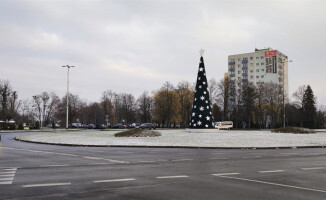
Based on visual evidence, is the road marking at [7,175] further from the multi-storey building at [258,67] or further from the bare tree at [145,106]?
the multi-storey building at [258,67]

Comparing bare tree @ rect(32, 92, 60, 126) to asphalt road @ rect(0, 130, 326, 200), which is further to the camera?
bare tree @ rect(32, 92, 60, 126)

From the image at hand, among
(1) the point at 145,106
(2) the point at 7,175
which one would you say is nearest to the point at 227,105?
(1) the point at 145,106

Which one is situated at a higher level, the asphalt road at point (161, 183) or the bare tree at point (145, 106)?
the bare tree at point (145, 106)

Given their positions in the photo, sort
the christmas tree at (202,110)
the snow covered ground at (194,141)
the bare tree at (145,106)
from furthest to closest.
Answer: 1. the bare tree at (145,106)
2. the christmas tree at (202,110)
3. the snow covered ground at (194,141)

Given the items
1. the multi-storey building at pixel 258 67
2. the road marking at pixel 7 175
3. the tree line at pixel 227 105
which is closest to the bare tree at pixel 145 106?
the tree line at pixel 227 105

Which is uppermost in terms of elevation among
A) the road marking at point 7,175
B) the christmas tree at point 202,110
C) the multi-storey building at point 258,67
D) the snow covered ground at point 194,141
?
the multi-storey building at point 258,67

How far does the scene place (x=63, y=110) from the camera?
4626 inches

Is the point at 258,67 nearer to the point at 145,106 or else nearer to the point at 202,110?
the point at 145,106

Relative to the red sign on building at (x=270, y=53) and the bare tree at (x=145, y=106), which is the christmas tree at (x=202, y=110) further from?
the red sign on building at (x=270, y=53)

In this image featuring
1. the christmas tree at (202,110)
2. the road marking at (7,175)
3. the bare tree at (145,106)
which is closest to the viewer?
the road marking at (7,175)

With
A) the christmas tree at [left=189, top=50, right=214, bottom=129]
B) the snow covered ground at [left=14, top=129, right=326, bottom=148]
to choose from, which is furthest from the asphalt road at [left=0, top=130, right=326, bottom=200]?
the christmas tree at [left=189, top=50, right=214, bottom=129]

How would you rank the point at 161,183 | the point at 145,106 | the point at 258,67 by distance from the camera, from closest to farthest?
the point at 161,183, the point at 145,106, the point at 258,67

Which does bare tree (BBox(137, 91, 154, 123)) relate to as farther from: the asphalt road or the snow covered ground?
the asphalt road

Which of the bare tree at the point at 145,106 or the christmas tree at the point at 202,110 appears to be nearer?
the christmas tree at the point at 202,110
